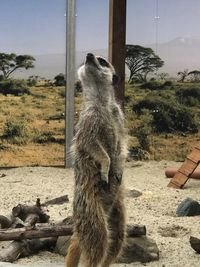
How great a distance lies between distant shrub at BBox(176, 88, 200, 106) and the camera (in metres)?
8.55

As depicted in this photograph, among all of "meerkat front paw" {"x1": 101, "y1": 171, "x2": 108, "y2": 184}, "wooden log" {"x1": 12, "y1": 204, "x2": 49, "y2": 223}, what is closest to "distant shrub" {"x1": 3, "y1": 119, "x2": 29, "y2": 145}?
"wooden log" {"x1": 12, "y1": 204, "x2": 49, "y2": 223}

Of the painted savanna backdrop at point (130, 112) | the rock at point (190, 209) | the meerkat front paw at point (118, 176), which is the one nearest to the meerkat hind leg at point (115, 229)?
the meerkat front paw at point (118, 176)

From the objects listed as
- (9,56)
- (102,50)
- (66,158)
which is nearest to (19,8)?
(9,56)

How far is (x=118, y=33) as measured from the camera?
8.08 metres

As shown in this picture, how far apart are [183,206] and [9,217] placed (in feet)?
5.59

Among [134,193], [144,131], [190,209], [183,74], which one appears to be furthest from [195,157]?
[183,74]

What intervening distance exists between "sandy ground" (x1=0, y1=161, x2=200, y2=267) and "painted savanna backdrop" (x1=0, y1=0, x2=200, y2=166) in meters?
0.39

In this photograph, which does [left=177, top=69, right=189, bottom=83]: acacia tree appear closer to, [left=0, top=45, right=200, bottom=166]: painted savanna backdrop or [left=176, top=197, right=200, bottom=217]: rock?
[left=0, top=45, right=200, bottom=166]: painted savanna backdrop

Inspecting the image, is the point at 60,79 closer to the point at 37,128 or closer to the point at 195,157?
the point at 37,128

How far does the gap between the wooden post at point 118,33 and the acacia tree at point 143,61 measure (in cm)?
29

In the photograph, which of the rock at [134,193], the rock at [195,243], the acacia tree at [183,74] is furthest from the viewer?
the acacia tree at [183,74]

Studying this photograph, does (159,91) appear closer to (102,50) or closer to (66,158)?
(102,50)

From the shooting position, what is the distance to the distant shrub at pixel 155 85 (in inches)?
331

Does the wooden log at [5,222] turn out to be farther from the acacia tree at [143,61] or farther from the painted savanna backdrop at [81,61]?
the acacia tree at [143,61]
